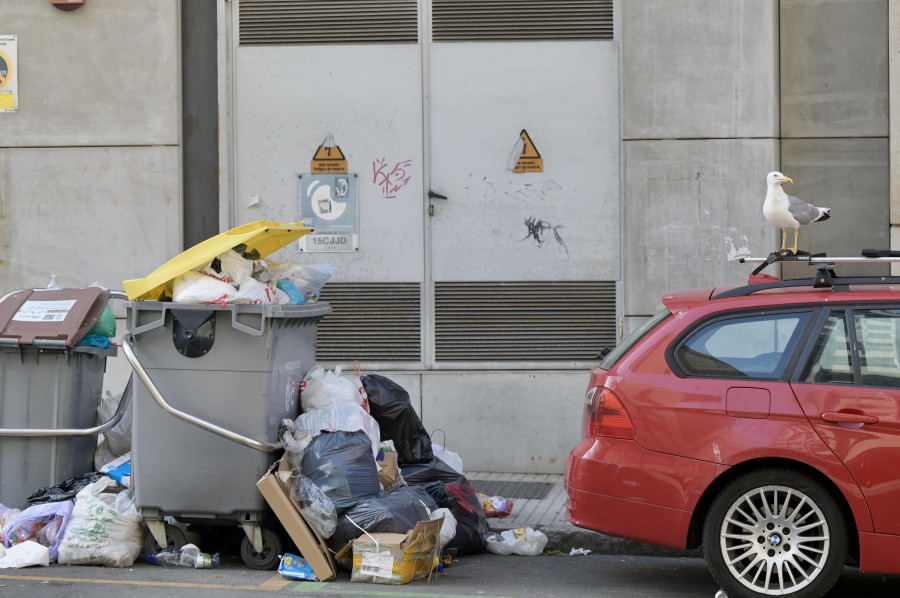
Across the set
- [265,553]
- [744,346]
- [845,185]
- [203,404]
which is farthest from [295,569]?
[845,185]

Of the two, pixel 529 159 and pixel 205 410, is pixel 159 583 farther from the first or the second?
pixel 529 159

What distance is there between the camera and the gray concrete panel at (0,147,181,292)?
9.66 m

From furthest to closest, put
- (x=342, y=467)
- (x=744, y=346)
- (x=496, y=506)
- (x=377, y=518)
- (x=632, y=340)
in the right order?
(x=496, y=506), (x=342, y=467), (x=377, y=518), (x=632, y=340), (x=744, y=346)

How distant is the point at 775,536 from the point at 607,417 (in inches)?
38.3

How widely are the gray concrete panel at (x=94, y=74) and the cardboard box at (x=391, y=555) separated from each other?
5.12m

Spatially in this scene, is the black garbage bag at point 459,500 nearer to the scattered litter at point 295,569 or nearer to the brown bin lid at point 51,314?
the scattered litter at point 295,569

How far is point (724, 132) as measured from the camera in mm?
9062

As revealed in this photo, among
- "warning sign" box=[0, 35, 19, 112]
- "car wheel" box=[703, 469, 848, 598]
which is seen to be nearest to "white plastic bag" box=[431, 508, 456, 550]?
"car wheel" box=[703, 469, 848, 598]

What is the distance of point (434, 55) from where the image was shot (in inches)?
368

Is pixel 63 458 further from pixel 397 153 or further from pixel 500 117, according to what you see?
pixel 500 117

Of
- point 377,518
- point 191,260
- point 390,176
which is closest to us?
point 377,518

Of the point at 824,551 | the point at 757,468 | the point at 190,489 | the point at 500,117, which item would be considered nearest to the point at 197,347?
the point at 190,489

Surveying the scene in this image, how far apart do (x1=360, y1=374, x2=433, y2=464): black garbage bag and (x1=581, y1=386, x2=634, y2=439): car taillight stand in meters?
1.58

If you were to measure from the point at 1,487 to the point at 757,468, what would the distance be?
4.49 meters
